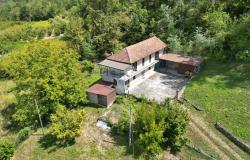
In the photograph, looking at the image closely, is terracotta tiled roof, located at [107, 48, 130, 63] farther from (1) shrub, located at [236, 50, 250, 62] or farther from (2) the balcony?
(1) shrub, located at [236, 50, 250, 62]

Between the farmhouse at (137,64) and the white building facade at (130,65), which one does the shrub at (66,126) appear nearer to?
the farmhouse at (137,64)

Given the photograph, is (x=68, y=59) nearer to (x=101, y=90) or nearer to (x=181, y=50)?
(x=101, y=90)

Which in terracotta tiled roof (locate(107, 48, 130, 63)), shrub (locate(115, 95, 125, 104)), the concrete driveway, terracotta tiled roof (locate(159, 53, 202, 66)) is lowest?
shrub (locate(115, 95, 125, 104))

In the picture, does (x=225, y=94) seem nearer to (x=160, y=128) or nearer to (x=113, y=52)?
(x=160, y=128)

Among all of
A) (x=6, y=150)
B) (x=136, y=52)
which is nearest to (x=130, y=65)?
(x=136, y=52)

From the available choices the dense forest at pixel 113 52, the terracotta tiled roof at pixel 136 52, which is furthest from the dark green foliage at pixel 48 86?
the terracotta tiled roof at pixel 136 52

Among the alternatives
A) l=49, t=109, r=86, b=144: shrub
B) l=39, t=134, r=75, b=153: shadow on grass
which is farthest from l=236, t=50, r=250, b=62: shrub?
l=39, t=134, r=75, b=153: shadow on grass

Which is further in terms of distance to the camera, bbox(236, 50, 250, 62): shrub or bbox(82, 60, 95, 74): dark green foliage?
bbox(82, 60, 95, 74): dark green foliage
